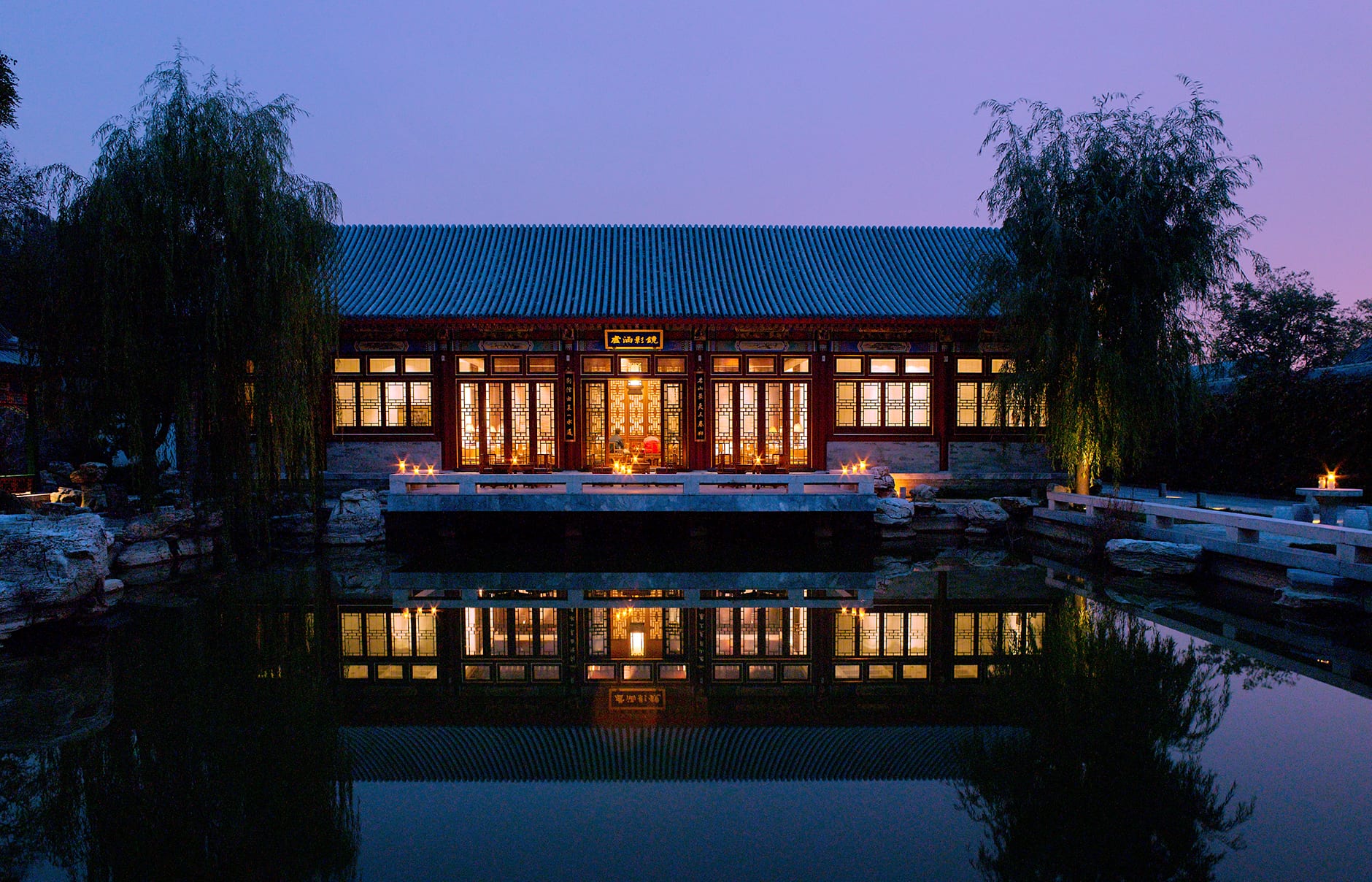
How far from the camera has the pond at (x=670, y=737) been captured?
3846mm

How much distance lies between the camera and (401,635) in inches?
303

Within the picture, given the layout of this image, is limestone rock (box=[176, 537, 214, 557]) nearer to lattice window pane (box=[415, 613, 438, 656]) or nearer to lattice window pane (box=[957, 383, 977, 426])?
lattice window pane (box=[415, 613, 438, 656])

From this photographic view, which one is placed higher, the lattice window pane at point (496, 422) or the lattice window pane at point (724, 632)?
the lattice window pane at point (496, 422)

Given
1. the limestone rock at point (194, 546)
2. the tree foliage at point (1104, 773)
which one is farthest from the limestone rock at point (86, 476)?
the tree foliage at point (1104, 773)

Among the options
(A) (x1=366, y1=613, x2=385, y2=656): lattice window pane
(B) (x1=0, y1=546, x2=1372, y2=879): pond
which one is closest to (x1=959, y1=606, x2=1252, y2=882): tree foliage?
(B) (x1=0, y1=546, x2=1372, y2=879): pond

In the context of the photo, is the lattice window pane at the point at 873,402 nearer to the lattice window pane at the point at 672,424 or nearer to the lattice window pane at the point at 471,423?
the lattice window pane at the point at 672,424

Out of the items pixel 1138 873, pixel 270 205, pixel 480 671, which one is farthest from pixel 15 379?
pixel 1138 873

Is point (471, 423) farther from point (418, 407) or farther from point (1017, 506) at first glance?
point (1017, 506)

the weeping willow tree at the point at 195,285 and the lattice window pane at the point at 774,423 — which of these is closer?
the weeping willow tree at the point at 195,285

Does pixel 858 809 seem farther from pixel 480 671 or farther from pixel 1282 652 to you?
pixel 1282 652

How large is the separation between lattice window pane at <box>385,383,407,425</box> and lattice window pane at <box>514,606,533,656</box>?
889 cm

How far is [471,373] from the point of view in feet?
54.2

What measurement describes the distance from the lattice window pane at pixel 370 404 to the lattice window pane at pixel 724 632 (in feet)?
34.0

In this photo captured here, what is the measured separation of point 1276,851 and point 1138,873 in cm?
78
